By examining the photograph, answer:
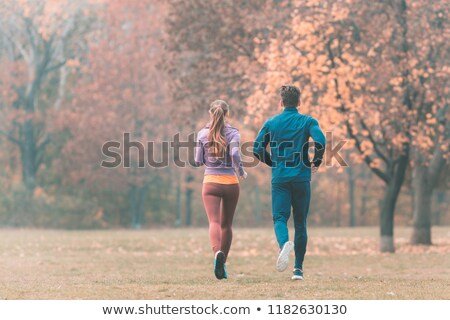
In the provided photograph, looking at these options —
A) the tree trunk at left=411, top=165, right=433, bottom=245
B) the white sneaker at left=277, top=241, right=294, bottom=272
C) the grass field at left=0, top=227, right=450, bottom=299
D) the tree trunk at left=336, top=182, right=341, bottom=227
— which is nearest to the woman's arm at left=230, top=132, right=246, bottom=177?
the white sneaker at left=277, top=241, right=294, bottom=272

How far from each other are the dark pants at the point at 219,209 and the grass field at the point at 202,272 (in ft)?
1.88

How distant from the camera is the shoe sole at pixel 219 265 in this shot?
1356 cm

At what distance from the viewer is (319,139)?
13.1 meters

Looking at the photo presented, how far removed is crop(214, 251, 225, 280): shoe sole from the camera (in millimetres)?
13558

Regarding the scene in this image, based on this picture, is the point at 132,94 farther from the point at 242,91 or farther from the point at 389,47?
the point at 389,47

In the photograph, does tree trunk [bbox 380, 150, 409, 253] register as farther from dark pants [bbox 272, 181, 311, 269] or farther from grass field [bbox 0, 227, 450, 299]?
dark pants [bbox 272, 181, 311, 269]

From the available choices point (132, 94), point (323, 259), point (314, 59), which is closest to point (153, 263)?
point (323, 259)

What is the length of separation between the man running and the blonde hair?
520 millimetres

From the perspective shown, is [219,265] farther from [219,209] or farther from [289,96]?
[289,96]

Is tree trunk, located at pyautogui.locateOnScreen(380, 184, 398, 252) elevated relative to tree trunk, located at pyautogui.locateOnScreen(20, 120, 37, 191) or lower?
lower

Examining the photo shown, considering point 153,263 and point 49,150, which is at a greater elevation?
point 49,150

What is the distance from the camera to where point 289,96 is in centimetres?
1330

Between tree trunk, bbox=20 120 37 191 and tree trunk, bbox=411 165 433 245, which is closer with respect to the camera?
tree trunk, bbox=411 165 433 245
